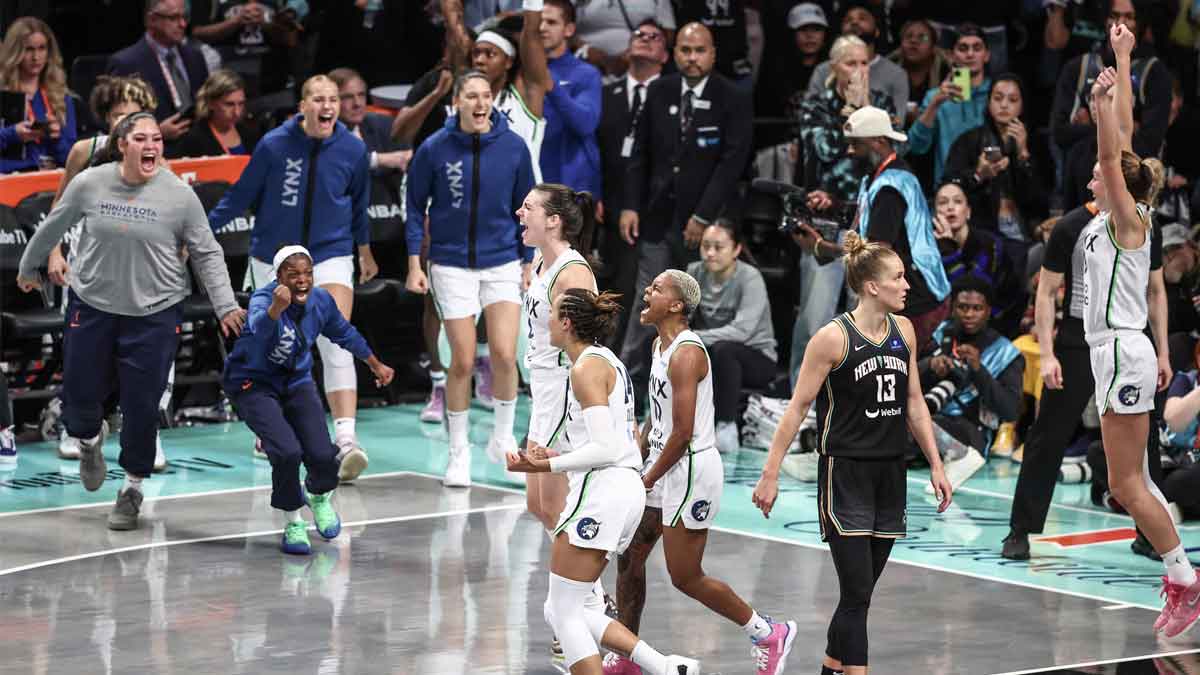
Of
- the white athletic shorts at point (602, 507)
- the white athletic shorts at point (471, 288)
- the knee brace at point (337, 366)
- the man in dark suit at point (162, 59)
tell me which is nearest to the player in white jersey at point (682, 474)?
the white athletic shorts at point (602, 507)

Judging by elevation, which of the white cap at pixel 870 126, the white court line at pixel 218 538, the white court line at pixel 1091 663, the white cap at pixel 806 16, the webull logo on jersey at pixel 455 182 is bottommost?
the white court line at pixel 218 538

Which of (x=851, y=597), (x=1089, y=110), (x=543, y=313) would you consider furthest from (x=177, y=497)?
(x=1089, y=110)

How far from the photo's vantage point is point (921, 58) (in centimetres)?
1526

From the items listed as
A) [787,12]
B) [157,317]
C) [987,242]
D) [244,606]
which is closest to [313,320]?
[157,317]

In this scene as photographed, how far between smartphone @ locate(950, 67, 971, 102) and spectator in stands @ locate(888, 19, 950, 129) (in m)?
0.94

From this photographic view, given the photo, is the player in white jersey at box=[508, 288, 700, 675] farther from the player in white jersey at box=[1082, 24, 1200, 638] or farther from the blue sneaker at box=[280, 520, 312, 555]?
the blue sneaker at box=[280, 520, 312, 555]

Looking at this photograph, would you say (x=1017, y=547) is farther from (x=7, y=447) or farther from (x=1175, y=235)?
(x=7, y=447)

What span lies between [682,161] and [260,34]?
12.8 ft

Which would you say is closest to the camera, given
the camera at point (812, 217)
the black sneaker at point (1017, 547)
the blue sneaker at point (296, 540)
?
the blue sneaker at point (296, 540)

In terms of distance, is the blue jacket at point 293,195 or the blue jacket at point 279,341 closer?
the blue jacket at point 279,341

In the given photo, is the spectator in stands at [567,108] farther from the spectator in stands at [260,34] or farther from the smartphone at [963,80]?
the spectator in stands at [260,34]

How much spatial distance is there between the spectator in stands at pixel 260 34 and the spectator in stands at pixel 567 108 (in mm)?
2802

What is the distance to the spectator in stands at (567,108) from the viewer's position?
13820 millimetres

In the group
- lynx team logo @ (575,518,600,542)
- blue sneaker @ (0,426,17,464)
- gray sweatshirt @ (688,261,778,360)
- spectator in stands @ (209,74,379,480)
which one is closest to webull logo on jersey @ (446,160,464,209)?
spectator in stands @ (209,74,379,480)
